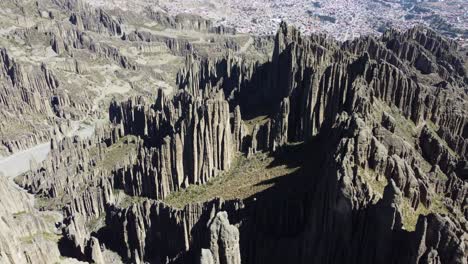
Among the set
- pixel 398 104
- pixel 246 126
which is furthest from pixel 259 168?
pixel 398 104

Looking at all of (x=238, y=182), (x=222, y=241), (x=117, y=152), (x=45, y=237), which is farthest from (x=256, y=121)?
(x=222, y=241)

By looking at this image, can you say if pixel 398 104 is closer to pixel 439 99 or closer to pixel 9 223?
pixel 439 99

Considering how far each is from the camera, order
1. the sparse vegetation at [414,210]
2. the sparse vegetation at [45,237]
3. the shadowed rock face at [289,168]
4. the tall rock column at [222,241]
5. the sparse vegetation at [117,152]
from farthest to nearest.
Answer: the sparse vegetation at [117,152] < the sparse vegetation at [45,237] < the shadowed rock face at [289,168] < the sparse vegetation at [414,210] < the tall rock column at [222,241]

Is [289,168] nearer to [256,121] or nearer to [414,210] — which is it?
[256,121]

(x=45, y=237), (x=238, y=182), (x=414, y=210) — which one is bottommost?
(x=45, y=237)

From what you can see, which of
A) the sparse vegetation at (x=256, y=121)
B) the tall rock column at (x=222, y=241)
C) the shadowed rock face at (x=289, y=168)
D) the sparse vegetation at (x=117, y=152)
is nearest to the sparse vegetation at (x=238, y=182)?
the shadowed rock face at (x=289, y=168)

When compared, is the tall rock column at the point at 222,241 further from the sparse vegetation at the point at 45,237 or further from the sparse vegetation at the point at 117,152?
the sparse vegetation at the point at 117,152

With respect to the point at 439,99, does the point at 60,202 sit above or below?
below

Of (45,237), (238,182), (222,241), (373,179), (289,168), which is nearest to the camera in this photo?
(222,241)
